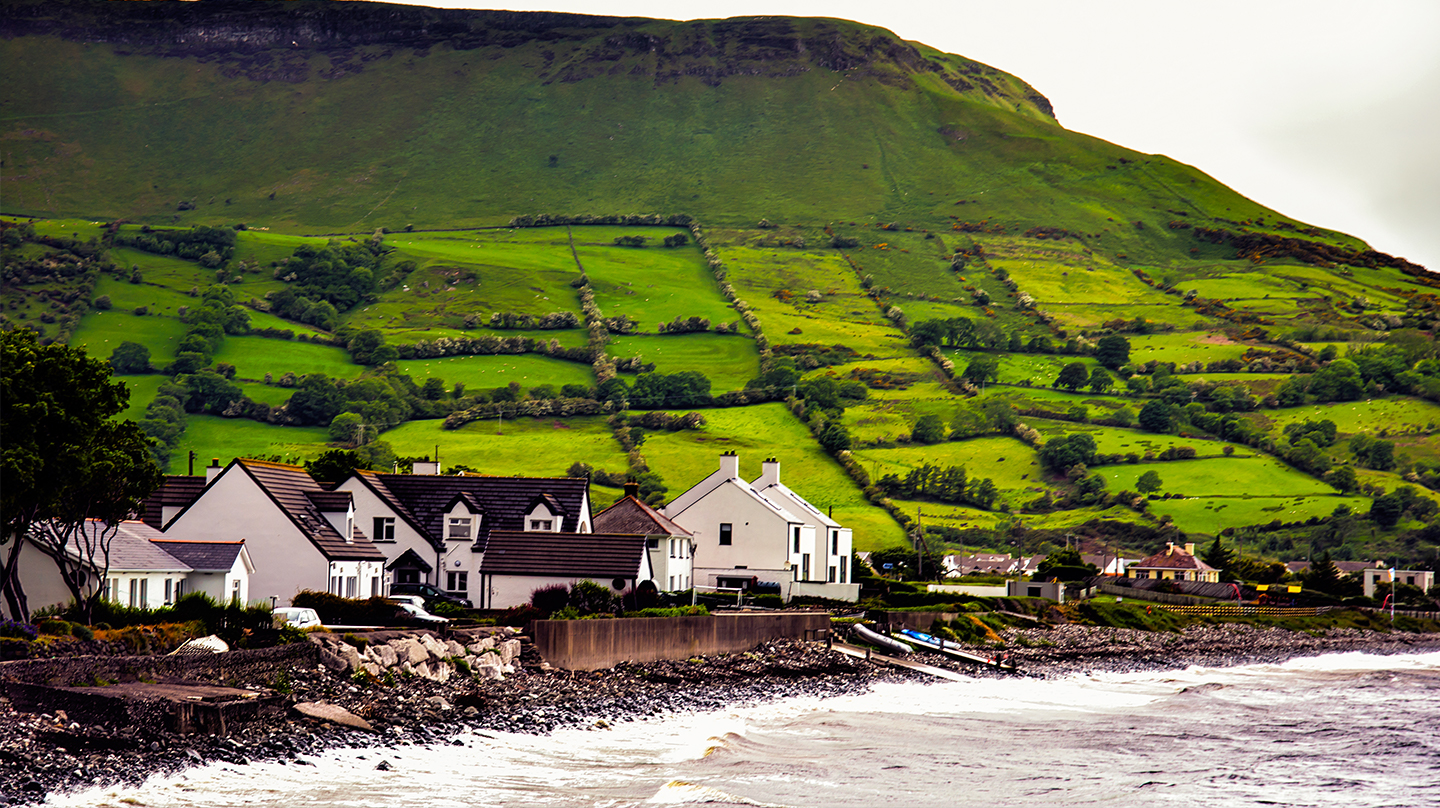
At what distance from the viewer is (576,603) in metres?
45.2

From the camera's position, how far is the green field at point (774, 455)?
14050cm

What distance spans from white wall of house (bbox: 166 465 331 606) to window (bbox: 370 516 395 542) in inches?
337

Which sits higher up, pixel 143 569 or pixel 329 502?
pixel 329 502

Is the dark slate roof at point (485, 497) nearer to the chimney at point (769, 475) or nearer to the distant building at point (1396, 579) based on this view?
the chimney at point (769, 475)

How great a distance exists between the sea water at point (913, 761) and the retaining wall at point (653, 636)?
14.0 ft

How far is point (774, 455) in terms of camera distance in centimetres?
16338

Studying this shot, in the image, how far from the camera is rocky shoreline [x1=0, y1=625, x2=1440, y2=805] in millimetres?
19828

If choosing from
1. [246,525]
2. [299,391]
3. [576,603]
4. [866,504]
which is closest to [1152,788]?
[576,603]

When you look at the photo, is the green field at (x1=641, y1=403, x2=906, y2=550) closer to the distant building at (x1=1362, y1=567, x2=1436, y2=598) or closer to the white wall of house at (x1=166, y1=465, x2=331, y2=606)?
the distant building at (x1=1362, y1=567, x2=1436, y2=598)

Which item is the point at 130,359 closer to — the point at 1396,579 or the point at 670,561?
the point at 670,561

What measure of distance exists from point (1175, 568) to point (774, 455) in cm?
5020

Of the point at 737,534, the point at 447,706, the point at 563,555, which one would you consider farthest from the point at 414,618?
the point at 737,534

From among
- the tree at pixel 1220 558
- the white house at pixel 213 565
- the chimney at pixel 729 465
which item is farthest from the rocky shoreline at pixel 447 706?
the tree at pixel 1220 558

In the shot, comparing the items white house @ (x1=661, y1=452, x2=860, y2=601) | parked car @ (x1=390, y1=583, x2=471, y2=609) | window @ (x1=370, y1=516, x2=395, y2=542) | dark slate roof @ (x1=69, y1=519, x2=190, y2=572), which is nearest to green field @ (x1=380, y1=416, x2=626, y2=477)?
white house @ (x1=661, y1=452, x2=860, y2=601)
